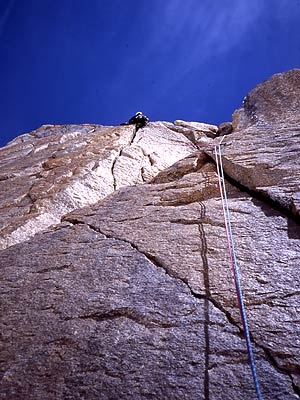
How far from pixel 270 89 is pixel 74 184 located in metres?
7.76

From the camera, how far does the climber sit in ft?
36.4

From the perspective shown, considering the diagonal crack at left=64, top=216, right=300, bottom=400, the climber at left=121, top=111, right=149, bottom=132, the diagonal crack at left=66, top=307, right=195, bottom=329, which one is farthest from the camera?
the climber at left=121, top=111, right=149, bottom=132

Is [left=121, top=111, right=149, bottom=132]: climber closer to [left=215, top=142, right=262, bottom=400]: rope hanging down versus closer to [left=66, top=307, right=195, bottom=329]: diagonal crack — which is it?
[left=215, top=142, right=262, bottom=400]: rope hanging down

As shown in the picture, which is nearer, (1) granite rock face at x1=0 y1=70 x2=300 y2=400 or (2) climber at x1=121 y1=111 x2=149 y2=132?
(1) granite rock face at x1=0 y1=70 x2=300 y2=400

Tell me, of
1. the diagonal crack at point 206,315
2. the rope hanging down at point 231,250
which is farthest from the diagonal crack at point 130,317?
the rope hanging down at point 231,250

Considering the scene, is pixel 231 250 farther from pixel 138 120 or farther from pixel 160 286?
pixel 138 120

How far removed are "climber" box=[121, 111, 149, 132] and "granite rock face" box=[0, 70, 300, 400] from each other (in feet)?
17.8

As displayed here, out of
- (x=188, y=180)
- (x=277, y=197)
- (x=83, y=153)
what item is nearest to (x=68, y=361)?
(x=277, y=197)

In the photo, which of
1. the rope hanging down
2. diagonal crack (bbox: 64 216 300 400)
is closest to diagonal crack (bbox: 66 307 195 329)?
diagonal crack (bbox: 64 216 300 400)

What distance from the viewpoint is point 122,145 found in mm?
8734

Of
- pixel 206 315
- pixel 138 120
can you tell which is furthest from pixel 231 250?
pixel 138 120

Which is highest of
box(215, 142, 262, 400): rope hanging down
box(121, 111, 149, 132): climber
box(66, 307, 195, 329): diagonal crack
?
box(121, 111, 149, 132): climber

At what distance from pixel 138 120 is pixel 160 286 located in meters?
9.06

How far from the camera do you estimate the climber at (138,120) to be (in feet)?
36.4
